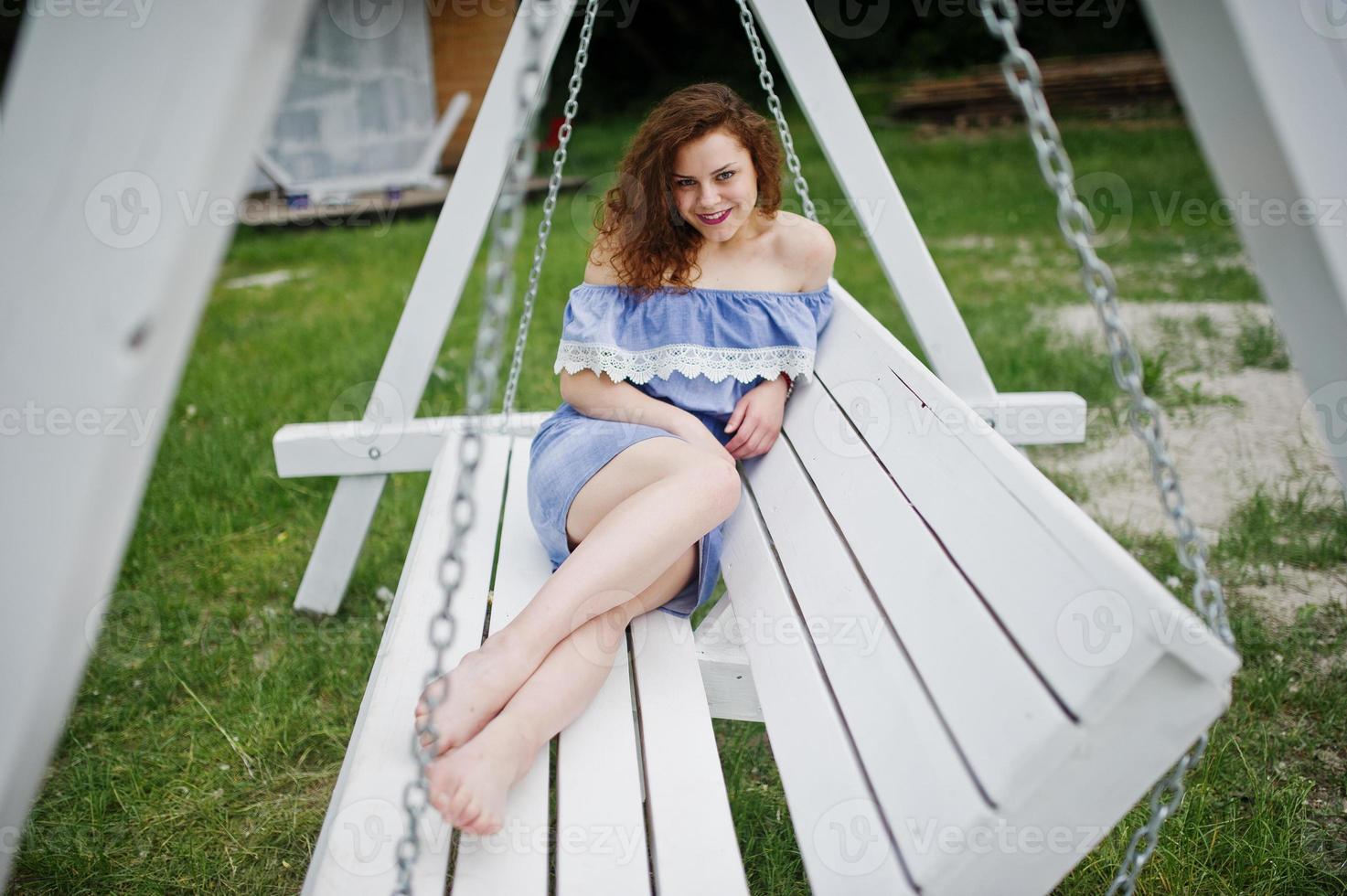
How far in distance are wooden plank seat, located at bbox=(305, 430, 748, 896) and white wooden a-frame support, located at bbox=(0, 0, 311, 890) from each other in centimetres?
46

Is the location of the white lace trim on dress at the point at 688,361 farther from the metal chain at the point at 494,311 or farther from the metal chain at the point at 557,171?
the metal chain at the point at 494,311

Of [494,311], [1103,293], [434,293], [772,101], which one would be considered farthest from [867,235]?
[494,311]

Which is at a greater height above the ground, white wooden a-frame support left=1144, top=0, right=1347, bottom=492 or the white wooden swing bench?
white wooden a-frame support left=1144, top=0, right=1347, bottom=492

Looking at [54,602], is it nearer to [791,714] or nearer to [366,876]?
[366,876]

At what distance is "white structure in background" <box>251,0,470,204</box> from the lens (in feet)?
28.2

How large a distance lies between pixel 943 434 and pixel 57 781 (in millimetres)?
1887

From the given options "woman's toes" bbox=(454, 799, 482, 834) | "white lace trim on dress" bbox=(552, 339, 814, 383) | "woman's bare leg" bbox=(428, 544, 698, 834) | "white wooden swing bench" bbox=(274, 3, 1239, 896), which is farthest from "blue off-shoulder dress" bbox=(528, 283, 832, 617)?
"woman's toes" bbox=(454, 799, 482, 834)

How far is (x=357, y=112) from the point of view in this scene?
9453 mm

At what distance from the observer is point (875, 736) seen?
1.27m

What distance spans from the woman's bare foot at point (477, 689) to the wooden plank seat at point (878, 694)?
0.07 metres

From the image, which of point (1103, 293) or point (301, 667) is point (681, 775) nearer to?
point (1103, 293)

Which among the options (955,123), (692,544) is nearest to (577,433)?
(692,544)

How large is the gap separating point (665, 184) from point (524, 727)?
3.70 ft

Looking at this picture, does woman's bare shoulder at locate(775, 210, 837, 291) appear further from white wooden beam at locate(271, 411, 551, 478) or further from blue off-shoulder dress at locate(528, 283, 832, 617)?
white wooden beam at locate(271, 411, 551, 478)
